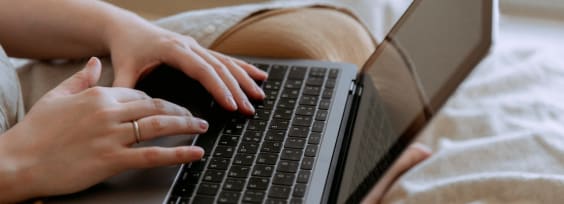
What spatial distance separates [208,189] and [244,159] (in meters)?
0.07

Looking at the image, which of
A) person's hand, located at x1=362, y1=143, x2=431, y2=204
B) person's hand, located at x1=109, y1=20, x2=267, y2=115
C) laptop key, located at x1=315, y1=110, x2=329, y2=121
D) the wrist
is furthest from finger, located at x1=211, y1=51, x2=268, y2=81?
the wrist

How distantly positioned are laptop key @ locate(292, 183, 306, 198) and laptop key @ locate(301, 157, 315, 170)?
3cm

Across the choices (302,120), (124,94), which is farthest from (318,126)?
(124,94)

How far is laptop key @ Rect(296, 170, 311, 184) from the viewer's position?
80cm

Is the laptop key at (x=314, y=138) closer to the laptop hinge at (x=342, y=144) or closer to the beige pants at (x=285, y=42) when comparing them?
the laptop hinge at (x=342, y=144)

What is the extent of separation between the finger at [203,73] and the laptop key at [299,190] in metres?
0.17

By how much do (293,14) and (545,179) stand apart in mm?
444

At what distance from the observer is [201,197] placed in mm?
777

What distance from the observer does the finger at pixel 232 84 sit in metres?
0.93

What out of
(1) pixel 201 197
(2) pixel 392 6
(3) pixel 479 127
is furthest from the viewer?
(2) pixel 392 6

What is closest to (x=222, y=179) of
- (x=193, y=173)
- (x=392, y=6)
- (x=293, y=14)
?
(x=193, y=173)

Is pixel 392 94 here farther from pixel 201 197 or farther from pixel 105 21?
pixel 105 21

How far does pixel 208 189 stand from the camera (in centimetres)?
79

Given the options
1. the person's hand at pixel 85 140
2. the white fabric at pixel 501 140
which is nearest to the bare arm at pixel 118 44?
the person's hand at pixel 85 140
